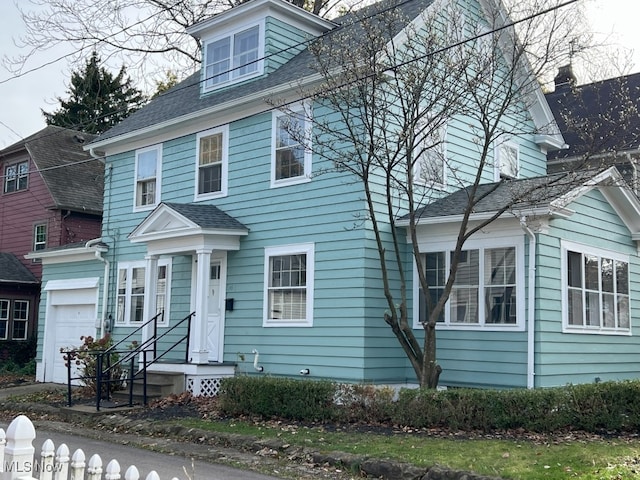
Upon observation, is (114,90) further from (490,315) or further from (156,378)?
(490,315)

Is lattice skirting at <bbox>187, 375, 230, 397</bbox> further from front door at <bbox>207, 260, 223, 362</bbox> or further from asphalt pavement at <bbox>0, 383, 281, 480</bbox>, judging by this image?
asphalt pavement at <bbox>0, 383, 281, 480</bbox>

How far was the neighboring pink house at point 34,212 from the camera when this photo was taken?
27.1m

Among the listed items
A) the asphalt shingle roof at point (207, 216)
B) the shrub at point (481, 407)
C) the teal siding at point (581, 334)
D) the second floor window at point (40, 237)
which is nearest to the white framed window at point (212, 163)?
the asphalt shingle roof at point (207, 216)

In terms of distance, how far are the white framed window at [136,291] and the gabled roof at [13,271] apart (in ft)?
29.7

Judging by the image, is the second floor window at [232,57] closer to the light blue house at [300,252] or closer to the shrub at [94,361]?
the light blue house at [300,252]

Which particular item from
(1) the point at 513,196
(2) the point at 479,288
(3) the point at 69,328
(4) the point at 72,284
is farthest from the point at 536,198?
(3) the point at 69,328

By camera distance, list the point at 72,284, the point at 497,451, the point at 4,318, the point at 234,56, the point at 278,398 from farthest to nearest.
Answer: the point at 4,318 < the point at 72,284 < the point at 234,56 < the point at 278,398 < the point at 497,451

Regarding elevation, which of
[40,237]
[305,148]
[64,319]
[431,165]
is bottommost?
[64,319]

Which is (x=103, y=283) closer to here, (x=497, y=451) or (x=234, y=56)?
(x=234, y=56)

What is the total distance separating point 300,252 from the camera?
15172 millimetres

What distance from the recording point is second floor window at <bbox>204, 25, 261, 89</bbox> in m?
17.4

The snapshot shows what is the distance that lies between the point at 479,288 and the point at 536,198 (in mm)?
2033

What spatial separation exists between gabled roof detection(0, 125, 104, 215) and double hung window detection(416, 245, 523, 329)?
16.7m

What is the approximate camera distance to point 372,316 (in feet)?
46.0
